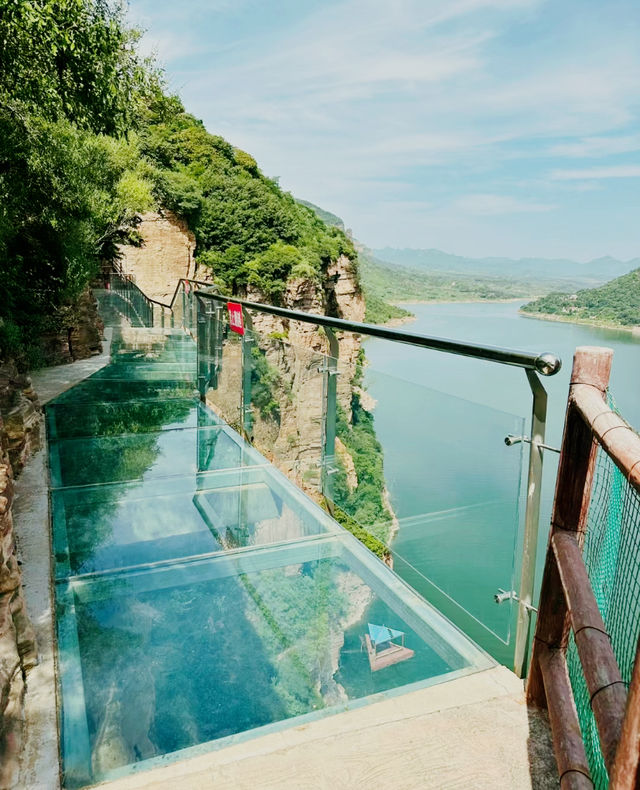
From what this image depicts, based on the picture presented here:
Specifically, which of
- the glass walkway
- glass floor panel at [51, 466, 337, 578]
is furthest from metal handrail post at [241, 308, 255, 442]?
glass floor panel at [51, 466, 337, 578]

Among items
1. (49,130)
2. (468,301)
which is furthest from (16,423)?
(468,301)

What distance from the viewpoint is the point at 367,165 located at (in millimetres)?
152875

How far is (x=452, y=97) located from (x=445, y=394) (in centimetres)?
15661

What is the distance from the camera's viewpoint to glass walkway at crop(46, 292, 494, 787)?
5.21ft

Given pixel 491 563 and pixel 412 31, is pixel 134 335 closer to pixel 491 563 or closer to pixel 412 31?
pixel 491 563

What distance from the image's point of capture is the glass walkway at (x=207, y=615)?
1.59m

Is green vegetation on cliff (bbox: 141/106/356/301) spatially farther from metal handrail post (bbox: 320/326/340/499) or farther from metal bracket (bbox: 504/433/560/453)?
metal bracket (bbox: 504/433/560/453)

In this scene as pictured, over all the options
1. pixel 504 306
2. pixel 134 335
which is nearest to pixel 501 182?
pixel 504 306

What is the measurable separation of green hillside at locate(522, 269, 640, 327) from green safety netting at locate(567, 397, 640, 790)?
7390 cm

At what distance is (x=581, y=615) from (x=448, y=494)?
2.39 feet

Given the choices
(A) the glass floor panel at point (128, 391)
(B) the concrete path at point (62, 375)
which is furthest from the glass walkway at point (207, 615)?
(B) the concrete path at point (62, 375)

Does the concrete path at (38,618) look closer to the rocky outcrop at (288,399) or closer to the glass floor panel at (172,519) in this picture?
the glass floor panel at (172,519)

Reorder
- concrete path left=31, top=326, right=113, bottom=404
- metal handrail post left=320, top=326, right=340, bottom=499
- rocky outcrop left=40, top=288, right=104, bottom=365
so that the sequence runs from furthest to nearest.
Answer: rocky outcrop left=40, top=288, right=104, bottom=365 → concrete path left=31, top=326, right=113, bottom=404 → metal handrail post left=320, top=326, right=340, bottom=499

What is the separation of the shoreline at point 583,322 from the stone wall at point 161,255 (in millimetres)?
57835
